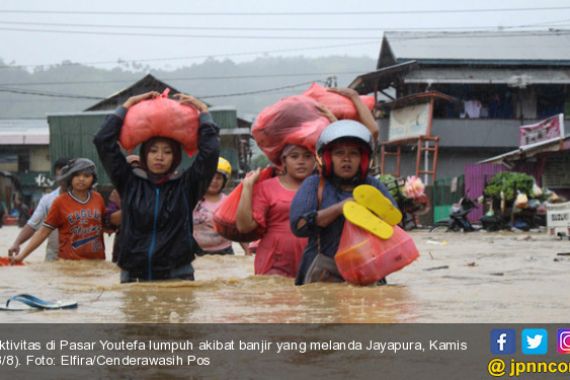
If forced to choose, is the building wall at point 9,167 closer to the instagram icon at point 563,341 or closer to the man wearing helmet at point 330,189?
the man wearing helmet at point 330,189

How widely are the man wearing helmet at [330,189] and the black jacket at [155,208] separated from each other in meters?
0.71

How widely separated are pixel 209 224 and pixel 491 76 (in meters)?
27.7

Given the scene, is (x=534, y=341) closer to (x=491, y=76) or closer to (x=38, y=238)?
(x=38, y=238)

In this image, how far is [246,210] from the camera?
5797 mm

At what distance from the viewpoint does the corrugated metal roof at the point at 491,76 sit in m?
34.8

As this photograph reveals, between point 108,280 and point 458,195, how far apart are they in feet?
88.1

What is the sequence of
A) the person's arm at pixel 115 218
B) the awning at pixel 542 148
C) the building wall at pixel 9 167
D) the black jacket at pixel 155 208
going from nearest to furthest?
the black jacket at pixel 155 208 < the person's arm at pixel 115 218 < the awning at pixel 542 148 < the building wall at pixel 9 167

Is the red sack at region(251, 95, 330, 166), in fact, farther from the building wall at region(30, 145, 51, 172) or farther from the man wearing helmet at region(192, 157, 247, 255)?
the building wall at region(30, 145, 51, 172)

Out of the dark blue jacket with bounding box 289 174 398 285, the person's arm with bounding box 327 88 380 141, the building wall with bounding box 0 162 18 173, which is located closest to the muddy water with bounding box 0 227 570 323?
the dark blue jacket with bounding box 289 174 398 285

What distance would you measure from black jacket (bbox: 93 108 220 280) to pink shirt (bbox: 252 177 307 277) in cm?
43

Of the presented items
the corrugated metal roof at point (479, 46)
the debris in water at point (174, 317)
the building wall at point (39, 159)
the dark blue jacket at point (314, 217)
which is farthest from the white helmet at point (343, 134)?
the building wall at point (39, 159)

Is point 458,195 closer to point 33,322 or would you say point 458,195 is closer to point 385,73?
point 385,73

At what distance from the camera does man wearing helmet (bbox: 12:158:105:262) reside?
26.8ft

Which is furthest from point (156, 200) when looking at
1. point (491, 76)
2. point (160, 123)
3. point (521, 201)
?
point (491, 76)
